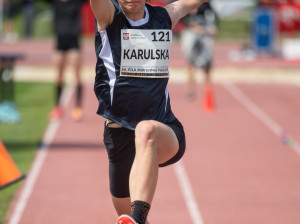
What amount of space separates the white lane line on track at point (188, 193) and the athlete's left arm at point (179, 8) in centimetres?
284

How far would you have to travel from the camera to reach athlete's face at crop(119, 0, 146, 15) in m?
4.62

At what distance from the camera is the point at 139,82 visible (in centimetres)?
470

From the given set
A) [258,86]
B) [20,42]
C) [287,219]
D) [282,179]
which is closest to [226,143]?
[282,179]

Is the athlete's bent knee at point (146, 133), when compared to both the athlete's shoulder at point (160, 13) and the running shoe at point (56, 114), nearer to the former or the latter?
the athlete's shoulder at point (160, 13)

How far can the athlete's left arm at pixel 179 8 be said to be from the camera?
494 centimetres

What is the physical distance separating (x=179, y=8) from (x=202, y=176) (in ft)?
15.3

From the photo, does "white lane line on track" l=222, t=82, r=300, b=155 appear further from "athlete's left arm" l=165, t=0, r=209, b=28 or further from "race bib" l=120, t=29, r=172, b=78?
"race bib" l=120, t=29, r=172, b=78

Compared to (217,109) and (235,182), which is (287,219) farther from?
(217,109)

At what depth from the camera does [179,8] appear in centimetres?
505

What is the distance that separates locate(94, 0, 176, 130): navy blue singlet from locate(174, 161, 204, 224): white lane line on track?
9.53ft

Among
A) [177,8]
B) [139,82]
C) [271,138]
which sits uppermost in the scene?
[177,8]

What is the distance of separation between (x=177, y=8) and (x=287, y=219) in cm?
327

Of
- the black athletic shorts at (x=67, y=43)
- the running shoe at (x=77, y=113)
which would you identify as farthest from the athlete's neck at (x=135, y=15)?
the running shoe at (x=77, y=113)

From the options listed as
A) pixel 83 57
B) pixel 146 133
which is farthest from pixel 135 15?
pixel 83 57
